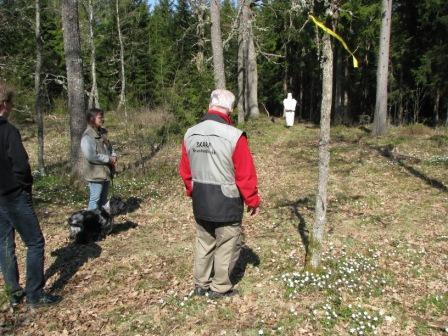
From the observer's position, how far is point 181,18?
1457 inches

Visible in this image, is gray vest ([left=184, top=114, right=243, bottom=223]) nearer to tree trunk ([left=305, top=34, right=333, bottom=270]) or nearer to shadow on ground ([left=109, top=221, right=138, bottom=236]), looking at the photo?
tree trunk ([left=305, top=34, right=333, bottom=270])

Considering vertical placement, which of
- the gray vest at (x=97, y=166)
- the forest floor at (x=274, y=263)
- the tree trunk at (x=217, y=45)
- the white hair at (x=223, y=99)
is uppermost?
the tree trunk at (x=217, y=45)

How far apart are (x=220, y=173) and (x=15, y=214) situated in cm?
232

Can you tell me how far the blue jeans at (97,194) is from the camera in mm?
7082

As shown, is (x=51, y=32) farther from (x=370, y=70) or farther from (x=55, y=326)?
(x=55, y=326)

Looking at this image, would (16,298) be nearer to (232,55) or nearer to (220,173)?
(220,173)

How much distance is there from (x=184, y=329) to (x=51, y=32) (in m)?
33.9

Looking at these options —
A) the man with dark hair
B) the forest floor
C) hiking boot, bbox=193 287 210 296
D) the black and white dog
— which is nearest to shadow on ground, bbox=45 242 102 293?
the forest floor

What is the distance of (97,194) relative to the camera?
7.12m

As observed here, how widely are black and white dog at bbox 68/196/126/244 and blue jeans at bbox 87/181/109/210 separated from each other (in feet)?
0.38

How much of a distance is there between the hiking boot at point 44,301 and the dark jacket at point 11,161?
144cm

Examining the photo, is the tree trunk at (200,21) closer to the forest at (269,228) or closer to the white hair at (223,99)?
the forest at (269,228)

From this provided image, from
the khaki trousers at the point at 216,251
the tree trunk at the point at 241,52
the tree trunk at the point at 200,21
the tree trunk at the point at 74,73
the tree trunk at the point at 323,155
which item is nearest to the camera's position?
the khaki trousers at the point at 216,251

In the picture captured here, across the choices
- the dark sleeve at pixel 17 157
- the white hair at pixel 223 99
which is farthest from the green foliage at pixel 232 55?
the dark sleeve at pixel 17 157
